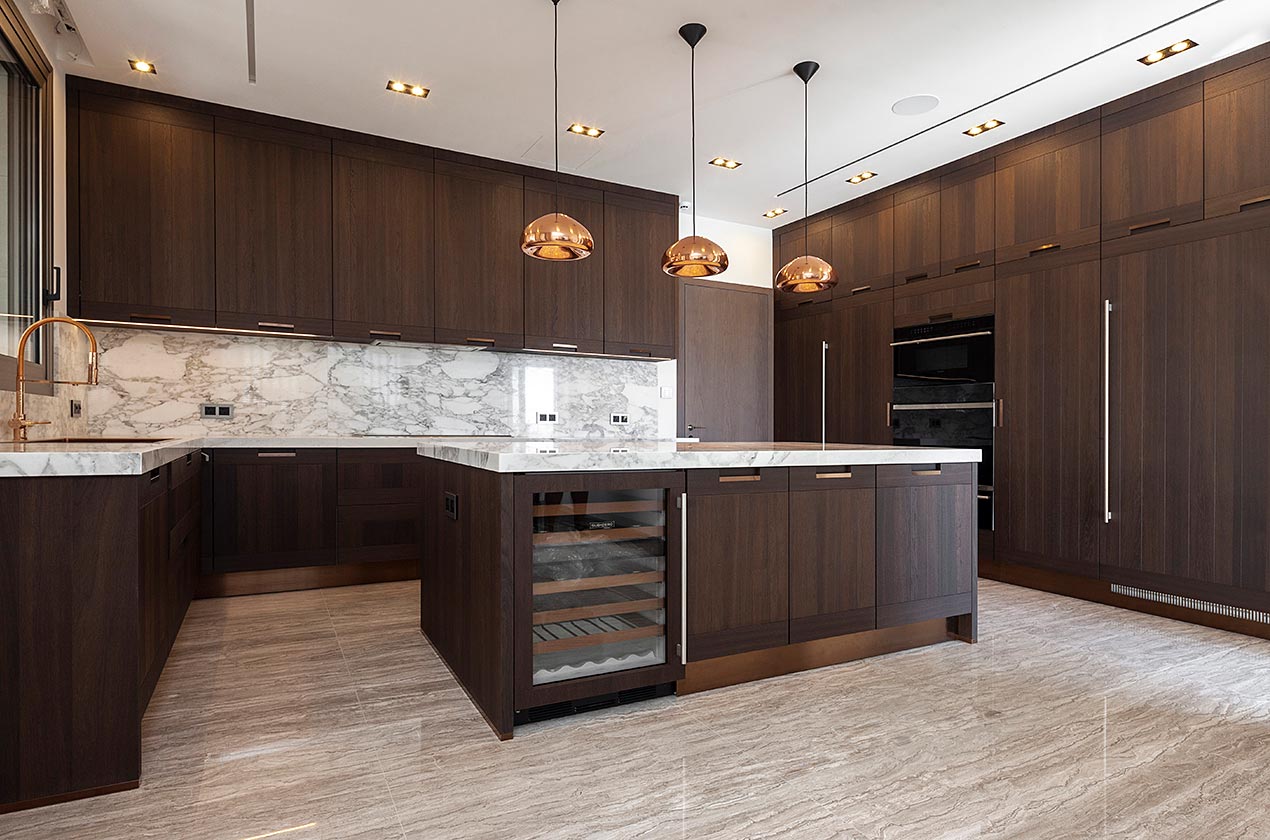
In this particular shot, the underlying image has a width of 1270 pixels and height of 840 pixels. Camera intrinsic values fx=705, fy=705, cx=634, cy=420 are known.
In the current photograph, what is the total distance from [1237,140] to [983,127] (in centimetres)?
133

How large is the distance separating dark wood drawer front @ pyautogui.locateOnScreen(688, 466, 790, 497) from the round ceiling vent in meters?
2.67

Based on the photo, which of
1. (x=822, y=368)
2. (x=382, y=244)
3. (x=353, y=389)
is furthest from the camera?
(x=822, y=368)

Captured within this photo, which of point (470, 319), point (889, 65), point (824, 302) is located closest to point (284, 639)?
point (470, 319)

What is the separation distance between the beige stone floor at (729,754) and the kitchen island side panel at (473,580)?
0.12 metres

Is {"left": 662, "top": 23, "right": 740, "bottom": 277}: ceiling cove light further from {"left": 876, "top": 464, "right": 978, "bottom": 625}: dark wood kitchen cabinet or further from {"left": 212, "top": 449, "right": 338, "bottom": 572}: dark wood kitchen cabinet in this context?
{"left": 212, "top": 449, "right": 338, "bottom": 572}: dark wood kitchen cabinet

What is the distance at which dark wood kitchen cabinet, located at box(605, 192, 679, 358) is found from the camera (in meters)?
5.51

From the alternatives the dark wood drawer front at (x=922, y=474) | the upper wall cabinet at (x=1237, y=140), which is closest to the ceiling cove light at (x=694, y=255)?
the dark wood drawer front at (x=922, y=474)

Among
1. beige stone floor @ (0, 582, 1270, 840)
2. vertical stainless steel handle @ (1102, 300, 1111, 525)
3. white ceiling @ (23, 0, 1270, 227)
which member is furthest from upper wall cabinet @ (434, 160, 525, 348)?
vertical stainless steel handle @ (1102, 300, 1111, 525)

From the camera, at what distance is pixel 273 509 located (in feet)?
13.4

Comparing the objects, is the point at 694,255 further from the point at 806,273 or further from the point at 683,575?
the point at 683,575

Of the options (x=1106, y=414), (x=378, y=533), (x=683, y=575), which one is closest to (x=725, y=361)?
(x=1106, y=414)

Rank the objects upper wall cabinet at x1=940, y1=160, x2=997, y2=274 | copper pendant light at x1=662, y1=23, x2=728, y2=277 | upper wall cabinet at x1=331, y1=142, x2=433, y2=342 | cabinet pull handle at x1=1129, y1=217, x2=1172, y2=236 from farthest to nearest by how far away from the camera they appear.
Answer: upper wall cabinet at x1=940, y1=160, x2=997, y2=274 → upper wall cabinet at x1=331, y1=142, x2=433, y2=342 → cabinet pull handle at x1=1129, y1=217, x2=1172, y2=236 → copper pendant light at x1=662, y1=23, x2=728, y2=277

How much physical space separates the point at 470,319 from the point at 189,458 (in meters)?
2.12

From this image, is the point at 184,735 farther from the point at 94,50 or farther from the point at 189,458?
the point at 94,50
